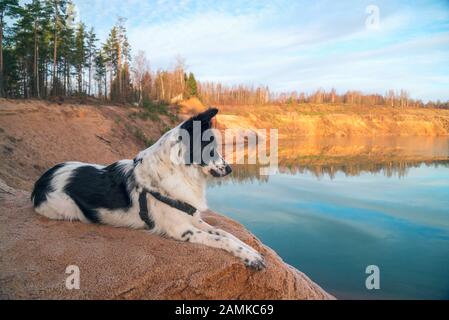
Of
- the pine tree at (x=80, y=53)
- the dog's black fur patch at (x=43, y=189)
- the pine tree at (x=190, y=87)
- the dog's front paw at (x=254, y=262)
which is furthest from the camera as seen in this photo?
the pine tree at (x=190, y=87)

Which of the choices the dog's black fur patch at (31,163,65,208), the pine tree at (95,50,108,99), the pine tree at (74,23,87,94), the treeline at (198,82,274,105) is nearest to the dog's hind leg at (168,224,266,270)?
the dog's black fur patch at (31,163,65,208)

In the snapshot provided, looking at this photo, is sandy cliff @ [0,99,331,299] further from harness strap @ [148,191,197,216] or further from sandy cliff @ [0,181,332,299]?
harness strap @ [148,191,197,216]

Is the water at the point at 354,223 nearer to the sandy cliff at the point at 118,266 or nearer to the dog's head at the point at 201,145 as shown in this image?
the sandy cliff at the point at 118,266

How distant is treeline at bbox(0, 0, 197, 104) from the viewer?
25781mm

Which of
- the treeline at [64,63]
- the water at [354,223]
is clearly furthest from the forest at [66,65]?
the water at [354,223]

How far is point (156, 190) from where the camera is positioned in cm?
390

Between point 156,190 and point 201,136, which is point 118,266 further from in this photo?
point 201,136

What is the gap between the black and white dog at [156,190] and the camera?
3879 mm

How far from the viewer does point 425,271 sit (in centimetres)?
590

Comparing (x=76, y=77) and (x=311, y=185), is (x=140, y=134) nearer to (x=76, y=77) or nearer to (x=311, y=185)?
(x=311, y=185)

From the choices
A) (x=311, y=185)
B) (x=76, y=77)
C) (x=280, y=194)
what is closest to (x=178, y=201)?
(x=280, y=194)

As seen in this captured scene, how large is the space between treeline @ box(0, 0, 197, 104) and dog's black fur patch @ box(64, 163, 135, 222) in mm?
20599

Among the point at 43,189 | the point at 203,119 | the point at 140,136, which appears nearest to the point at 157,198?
the point at 203,119

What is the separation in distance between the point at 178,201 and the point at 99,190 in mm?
1034
